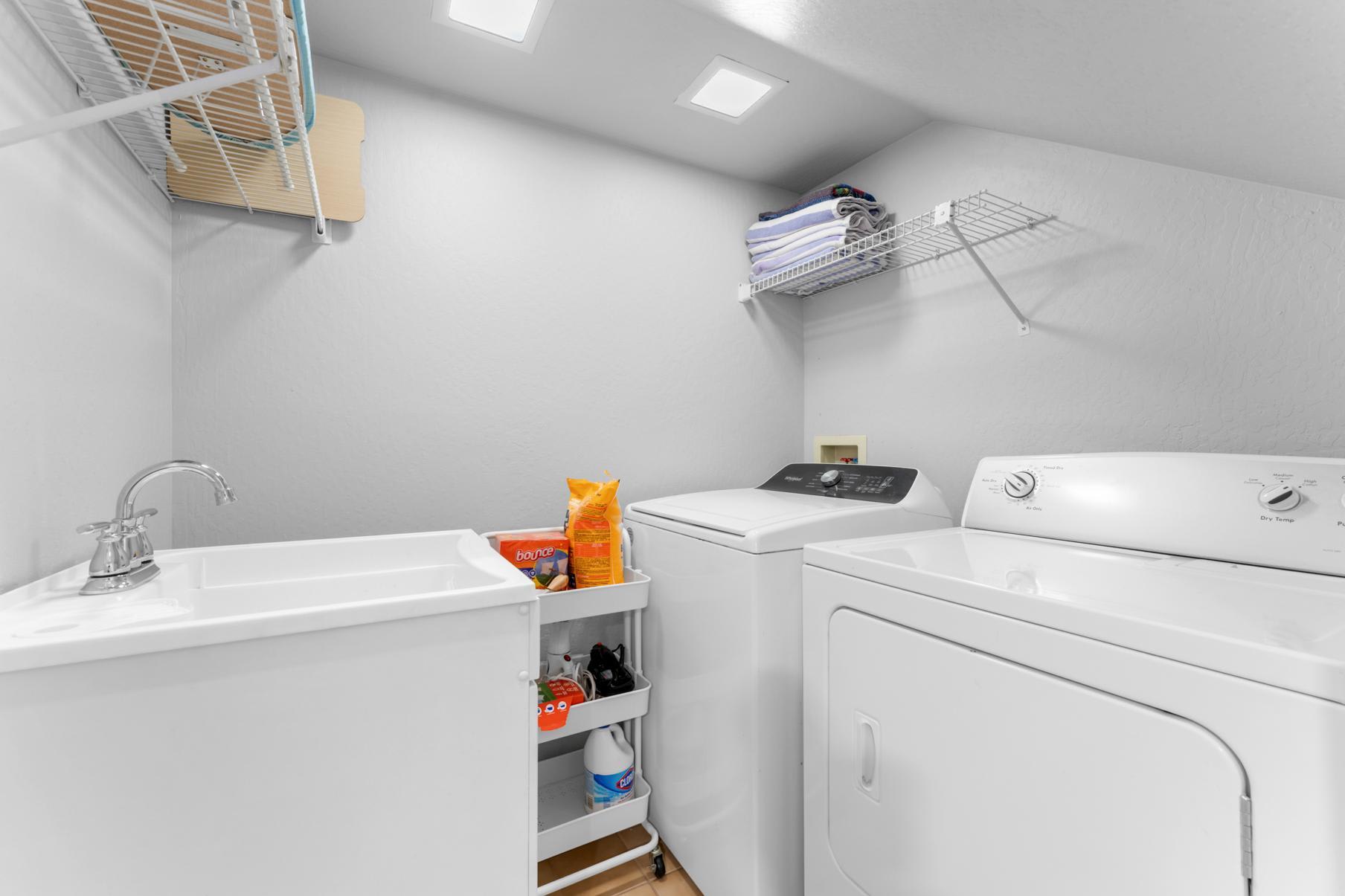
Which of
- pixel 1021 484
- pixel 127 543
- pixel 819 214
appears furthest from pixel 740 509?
pixel 127 543

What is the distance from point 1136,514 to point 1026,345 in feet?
2.11

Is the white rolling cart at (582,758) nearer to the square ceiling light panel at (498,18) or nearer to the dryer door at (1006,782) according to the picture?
the dryer door at (1006,782)

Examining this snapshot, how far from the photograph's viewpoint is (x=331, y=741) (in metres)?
0.82

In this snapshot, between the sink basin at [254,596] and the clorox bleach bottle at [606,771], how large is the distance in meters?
0.76

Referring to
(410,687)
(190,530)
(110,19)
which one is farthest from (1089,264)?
(190,530)

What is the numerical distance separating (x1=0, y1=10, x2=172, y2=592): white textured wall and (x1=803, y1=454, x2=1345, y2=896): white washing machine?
54.5 inches

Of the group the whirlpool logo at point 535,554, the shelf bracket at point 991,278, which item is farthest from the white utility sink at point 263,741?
the shelf bracket at point 991,278

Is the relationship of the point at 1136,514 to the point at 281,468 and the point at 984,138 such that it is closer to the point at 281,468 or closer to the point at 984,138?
the point at 984,138

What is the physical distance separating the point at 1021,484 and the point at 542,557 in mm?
1251

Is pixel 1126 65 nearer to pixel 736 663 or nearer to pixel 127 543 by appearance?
pixel 736 663

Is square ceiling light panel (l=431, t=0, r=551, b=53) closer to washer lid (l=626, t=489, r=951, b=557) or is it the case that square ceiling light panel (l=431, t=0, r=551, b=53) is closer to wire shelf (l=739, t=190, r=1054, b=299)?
wire shelf (l=739, t=190, r=1054, b=299)

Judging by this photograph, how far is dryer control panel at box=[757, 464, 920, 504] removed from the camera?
151 cm

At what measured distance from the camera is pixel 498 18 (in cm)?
140

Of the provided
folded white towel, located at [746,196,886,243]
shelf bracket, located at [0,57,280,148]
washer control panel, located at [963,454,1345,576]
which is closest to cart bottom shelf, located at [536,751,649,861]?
washer control panel, located at [963,454,1345,576]
